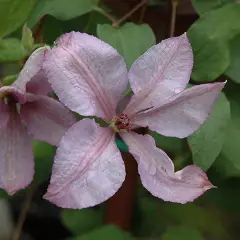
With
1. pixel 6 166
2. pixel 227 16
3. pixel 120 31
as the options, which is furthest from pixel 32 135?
pixel 227 16

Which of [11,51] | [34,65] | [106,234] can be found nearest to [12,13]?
[11,51]

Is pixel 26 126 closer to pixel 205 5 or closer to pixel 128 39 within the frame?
pixel 128 39

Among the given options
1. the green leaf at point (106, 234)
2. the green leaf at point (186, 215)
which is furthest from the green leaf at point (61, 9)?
the green leaf at point (186, 215)

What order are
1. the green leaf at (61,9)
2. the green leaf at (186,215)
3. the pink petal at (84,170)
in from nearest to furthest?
the pink petal at (84,170)
the green leaf at (61,9)
the green leaf at (186,215)

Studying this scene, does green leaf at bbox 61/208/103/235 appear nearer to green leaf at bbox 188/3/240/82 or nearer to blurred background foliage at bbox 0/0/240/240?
blurred background foliage at bbox 0/0/240/240

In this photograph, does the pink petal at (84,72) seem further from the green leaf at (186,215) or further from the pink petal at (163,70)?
the green leaf at (186,215)

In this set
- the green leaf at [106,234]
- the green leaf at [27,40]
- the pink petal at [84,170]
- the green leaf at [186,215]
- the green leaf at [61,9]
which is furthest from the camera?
the green leaf at [186,215]
